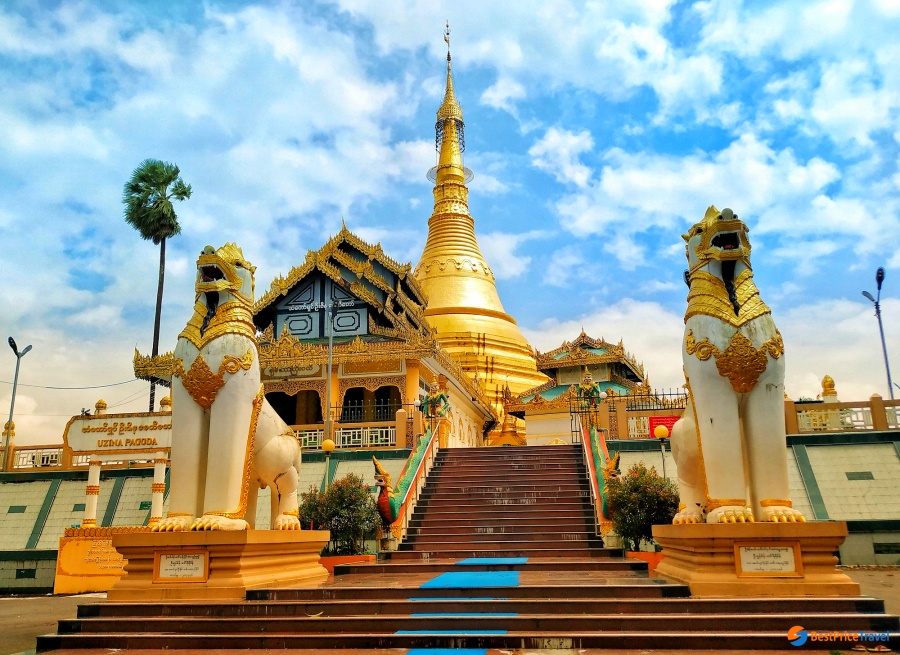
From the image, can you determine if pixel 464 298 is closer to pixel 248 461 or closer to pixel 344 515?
pixel 344 515

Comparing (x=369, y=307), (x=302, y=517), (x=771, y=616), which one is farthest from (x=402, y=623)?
(x=369, y=307)

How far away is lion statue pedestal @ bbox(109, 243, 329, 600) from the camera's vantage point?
20.5 ft

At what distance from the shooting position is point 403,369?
21172 millimetres

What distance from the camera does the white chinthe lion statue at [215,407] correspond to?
21.4 feet

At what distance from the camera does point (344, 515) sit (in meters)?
10.7

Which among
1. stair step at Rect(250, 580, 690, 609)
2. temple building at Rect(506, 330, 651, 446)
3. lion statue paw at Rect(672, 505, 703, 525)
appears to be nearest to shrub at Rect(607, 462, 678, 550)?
lion statue paw at Rect(672, 505, 703, 525)

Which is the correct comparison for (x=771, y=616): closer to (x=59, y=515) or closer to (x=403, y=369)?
(x=59, y=515)

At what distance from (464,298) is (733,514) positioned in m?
28.6

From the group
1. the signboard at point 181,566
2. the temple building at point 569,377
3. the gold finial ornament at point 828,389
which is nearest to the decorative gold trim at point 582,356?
the temple building at point 569,377

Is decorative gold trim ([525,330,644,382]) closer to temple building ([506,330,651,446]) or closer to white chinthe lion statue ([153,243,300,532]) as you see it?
temple building ([506,330,651,446])

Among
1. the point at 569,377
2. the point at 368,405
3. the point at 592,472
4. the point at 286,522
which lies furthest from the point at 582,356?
the point at 286,522

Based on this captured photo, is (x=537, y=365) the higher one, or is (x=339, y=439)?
(x=537, y=365)

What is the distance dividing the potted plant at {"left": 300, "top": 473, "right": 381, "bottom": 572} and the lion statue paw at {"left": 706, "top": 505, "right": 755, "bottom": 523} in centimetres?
632

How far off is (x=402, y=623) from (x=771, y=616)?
2.65 meters
